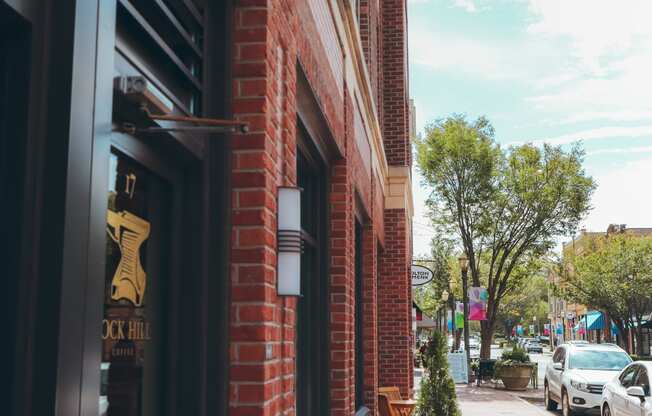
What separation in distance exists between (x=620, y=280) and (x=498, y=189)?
760 inches

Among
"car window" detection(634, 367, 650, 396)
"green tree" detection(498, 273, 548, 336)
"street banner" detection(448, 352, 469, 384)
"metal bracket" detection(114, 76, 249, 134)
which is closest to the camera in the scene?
"metal bracket" detection(114, 76, 249, 134)

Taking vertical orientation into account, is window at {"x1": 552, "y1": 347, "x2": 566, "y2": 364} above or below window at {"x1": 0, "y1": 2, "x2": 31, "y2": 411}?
below

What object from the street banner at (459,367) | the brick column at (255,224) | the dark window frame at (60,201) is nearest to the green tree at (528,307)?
the street banner at (459,367)

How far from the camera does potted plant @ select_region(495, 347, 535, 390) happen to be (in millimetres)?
24406

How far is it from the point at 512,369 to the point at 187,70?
23049mm

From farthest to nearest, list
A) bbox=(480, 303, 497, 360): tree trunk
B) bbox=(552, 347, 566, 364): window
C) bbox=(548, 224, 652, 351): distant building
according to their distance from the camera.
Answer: bbox=(548, 224, 652, 351): distant building → bbox=(480, 303, 497, 360): tree trunk → bbox=(552, 347, 566, 364): window

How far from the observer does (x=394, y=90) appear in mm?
16000

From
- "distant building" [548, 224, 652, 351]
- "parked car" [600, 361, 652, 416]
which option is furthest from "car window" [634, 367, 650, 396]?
"distant building" [548, 224, 652, 351]

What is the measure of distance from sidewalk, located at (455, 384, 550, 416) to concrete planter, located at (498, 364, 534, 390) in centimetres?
41

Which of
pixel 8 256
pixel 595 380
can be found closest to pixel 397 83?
pixel 595 380

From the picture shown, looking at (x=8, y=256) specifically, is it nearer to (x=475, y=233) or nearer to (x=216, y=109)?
(x=216, y=109)

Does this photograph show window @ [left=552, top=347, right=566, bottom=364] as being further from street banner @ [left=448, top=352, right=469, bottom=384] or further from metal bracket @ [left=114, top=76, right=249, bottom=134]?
metal bracket @ [left=114, top=76, right=249, bottom=134]

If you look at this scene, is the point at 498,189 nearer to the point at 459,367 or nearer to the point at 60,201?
the point at 459,367

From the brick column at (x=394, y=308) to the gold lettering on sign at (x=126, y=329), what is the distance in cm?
1227
